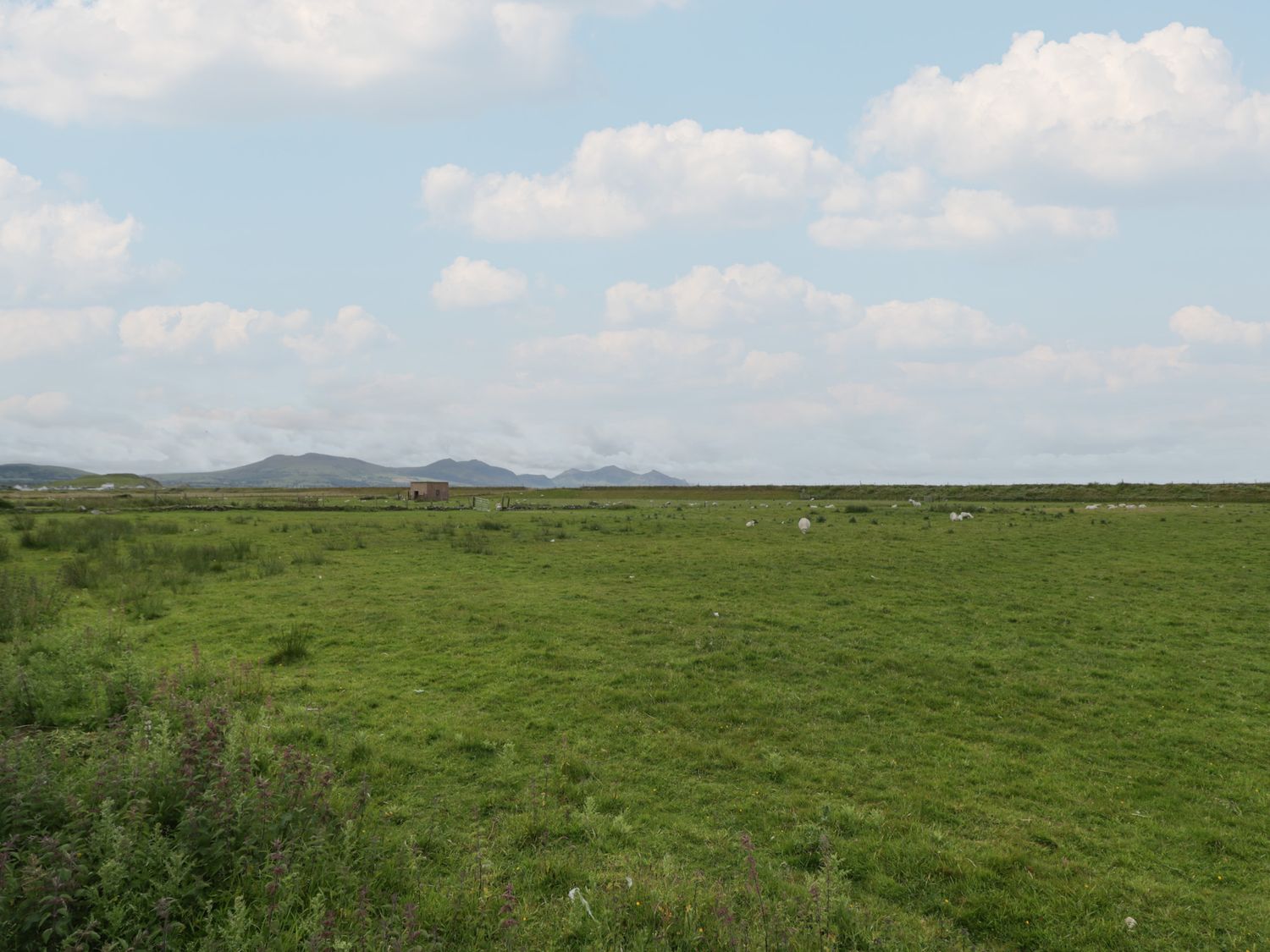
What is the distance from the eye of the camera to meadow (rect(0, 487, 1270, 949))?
5.70 meters

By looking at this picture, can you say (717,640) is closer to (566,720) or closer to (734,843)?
(566,720)

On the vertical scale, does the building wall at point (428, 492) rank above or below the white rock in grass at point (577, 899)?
above

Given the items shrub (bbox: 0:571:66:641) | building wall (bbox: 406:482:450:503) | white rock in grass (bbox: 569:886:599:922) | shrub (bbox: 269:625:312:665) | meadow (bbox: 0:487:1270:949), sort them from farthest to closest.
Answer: building wall (bbox: 406:482:450:503) → shrub (bbox: 0:571:66:641) → shrub (bbox: 269:625:312:665) → white rock in grass (bbox: 569:886:599:922) → meadow (bbox: 0:487:1270:949)

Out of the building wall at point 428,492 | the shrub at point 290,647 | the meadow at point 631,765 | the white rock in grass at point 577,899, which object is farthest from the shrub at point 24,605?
the building wall at point 428,492

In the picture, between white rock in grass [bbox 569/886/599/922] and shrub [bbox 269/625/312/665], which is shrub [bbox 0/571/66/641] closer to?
shrub [bbox 269/625/312/665]

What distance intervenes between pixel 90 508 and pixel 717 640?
70.3 meters

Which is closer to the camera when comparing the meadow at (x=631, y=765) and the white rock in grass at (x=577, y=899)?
the meadow at (x=631, y=765)

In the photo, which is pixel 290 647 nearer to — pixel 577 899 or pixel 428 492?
pixel 577 899

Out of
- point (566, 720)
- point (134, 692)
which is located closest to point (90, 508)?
point (134, 692)

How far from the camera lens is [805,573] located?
2667cm

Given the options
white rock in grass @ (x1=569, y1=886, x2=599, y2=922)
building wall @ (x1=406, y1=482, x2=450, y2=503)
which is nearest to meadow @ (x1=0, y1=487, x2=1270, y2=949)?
white rock in grass @ (x1=569, y1=886, x2=599, y2=922)

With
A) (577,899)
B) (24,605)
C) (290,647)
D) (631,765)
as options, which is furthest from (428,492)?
(577,899)

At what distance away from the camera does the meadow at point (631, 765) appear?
224 inches

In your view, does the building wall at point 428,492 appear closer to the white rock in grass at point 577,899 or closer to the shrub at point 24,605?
the shrub at point 24,605
